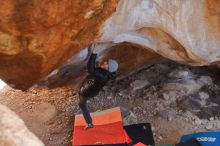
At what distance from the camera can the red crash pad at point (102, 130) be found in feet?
7.83

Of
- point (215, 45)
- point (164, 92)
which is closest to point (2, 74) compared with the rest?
point (215, 45)

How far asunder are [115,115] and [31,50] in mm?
1071

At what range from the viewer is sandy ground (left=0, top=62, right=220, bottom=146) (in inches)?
102

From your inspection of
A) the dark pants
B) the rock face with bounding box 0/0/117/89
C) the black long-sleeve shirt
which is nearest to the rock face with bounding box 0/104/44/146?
the rock face with bounding box 0/0/117/89

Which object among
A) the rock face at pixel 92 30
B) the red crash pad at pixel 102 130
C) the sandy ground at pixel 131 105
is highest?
the rock face at pixel 92 30

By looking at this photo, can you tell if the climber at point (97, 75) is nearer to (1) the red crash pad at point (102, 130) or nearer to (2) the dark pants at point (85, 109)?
(2) the dark pants at point (85, 109)

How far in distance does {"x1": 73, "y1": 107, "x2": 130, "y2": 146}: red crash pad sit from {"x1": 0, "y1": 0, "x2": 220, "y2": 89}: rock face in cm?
38

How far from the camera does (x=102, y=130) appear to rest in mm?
2469

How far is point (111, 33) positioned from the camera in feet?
6.58

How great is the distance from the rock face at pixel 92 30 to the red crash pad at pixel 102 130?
38 cm

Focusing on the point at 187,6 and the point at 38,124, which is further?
the point at 38,124

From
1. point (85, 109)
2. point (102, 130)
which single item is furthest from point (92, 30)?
point (102, 130)

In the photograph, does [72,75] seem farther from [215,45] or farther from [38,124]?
[215,45]

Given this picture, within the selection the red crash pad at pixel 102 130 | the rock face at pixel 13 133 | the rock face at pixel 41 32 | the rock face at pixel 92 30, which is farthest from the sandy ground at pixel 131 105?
the rock face at pixel 13 133
